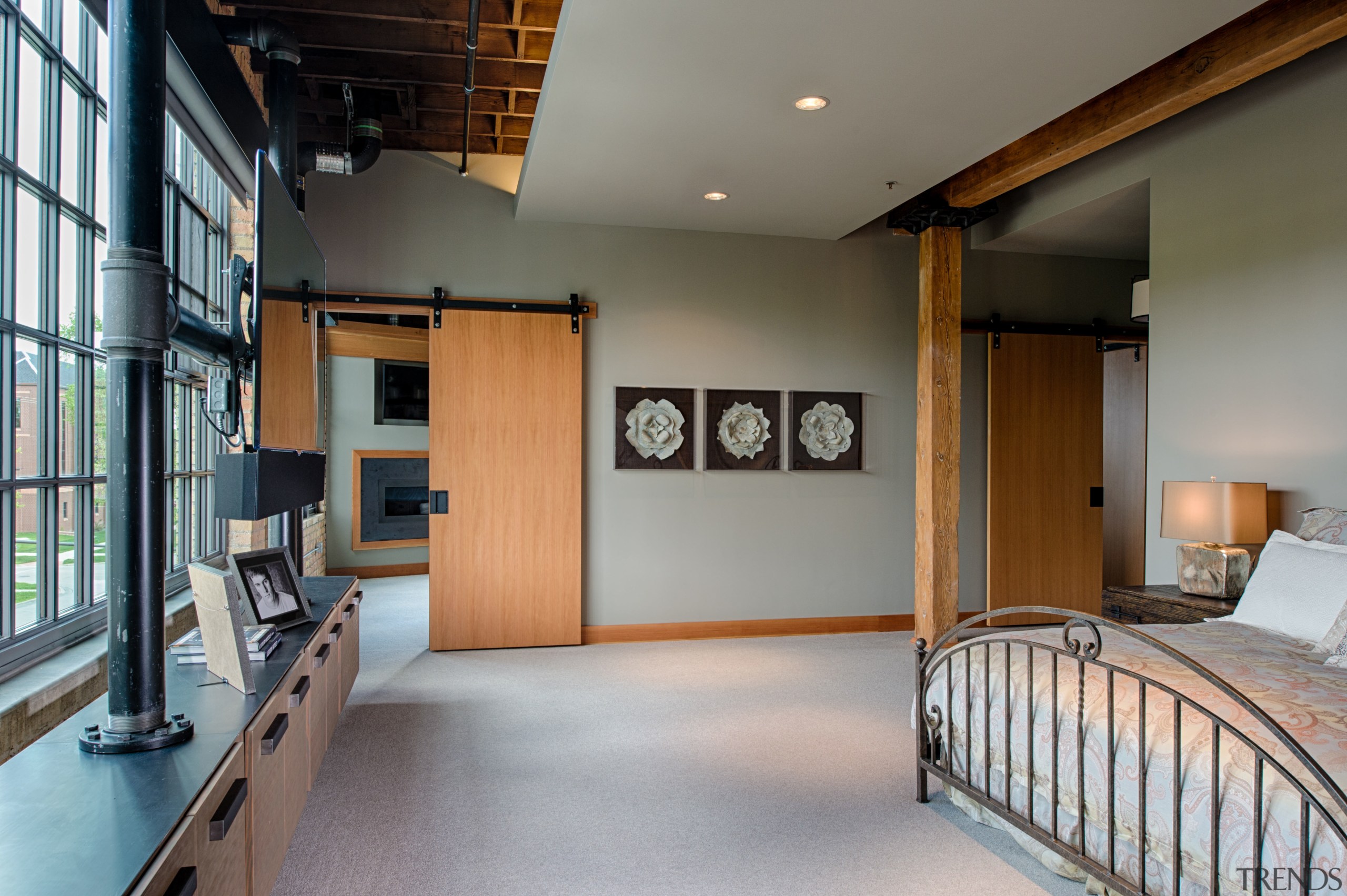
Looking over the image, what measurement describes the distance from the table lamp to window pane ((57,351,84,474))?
4.07 m

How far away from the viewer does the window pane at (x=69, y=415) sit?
8.16 ft

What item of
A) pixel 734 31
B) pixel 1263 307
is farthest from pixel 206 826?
pixel 1263 307

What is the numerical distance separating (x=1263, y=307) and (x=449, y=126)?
4.30 m

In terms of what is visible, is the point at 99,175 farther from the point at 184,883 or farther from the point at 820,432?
the point at 820,432

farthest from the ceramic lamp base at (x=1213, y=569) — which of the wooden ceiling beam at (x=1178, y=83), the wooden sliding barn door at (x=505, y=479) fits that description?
the wooden sliding barn door at (x=505, y=479)

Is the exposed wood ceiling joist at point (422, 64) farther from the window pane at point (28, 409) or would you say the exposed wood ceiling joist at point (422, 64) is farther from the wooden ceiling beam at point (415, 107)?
the window pane at point (28, 409)

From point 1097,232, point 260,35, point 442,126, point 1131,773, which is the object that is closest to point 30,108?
point 260,35

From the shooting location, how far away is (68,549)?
2559 millimetres

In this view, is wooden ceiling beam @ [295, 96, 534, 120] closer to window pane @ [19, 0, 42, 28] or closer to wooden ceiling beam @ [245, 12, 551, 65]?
wooden ceiling beam @ [245, 12, 551, 65]


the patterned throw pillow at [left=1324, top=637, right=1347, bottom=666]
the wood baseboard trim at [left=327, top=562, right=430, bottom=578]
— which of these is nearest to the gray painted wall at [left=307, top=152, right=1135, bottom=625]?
the patterned throw pillow at [left=1324, top=637, right=1347, bottom=666]

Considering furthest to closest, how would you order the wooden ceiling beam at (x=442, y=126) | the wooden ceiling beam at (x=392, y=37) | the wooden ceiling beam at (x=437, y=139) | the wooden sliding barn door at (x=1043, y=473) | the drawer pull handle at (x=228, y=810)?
the wooden sliding barn door at (x=1043, y=473) < the wooden ceiling beam at (x=437, y=139) < the wooden ceiling beam at (x=442, y=126) < the wooden ceiling beam at (x=392, y=37) < the drawer pull handle at (x=228, y=810)

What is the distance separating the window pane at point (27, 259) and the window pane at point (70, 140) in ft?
0.61

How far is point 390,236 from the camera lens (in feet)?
16.9

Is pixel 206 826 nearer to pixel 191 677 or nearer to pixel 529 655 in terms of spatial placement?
pixel 191 677
